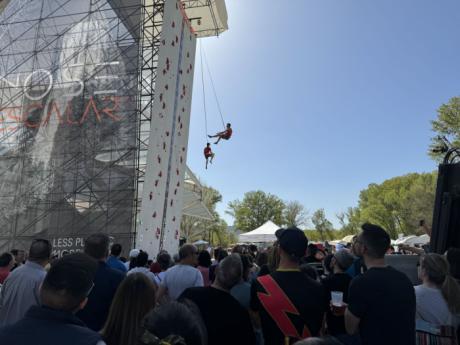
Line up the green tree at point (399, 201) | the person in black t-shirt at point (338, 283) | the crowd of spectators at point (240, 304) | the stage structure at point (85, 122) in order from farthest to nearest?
the green tree at point (399, 201), the stage structure at point (85, 122), the person in black t-shirt at point (338, 283), the crowd of spectators at point (240, 304)

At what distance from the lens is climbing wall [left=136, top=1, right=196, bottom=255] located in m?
12.2

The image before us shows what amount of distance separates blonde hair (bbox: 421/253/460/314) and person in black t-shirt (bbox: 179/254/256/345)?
4.96ft

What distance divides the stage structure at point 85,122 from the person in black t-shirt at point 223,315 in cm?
1038

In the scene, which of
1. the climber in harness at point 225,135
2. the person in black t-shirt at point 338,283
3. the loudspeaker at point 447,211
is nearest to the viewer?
the person in black t-shirt at point 338,283

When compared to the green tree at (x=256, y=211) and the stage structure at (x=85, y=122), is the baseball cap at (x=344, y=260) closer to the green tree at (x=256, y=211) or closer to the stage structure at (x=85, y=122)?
the stage structure at (x=85, y=122)

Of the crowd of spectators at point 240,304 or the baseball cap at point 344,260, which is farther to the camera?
the baseball cap at point 344,260

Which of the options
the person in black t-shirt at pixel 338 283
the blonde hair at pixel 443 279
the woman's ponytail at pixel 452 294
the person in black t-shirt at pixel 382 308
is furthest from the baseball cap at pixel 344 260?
the person in black t-shirt at pixel 382 308

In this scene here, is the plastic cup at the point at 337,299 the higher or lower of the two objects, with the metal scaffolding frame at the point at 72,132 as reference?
lower

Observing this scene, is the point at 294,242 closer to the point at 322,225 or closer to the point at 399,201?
the point at 399,201

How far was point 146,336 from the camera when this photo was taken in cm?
114

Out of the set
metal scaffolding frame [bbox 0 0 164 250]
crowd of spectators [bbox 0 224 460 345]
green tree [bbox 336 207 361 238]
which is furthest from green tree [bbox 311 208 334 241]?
crowd of spectators [bbox 0 224 460 345]

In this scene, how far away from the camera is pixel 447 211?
13.5ft

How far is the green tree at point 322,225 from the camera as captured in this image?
205 feet

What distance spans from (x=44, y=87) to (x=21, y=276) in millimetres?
13506
